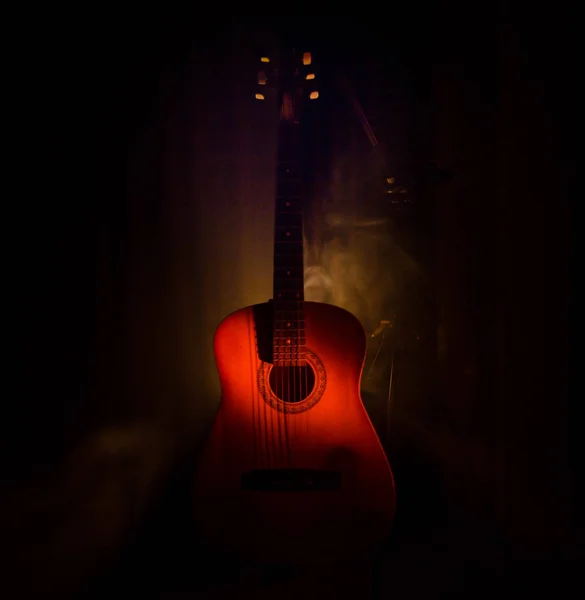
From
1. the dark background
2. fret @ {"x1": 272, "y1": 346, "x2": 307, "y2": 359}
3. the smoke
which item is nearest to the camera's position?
the dark background

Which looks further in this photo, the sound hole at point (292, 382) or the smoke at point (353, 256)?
the smoke at point (353, 256)

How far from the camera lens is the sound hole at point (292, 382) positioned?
1050mm

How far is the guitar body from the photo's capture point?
90 cm

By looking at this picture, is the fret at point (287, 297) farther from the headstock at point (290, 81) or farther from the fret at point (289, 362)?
the headstock at point (290, 81)

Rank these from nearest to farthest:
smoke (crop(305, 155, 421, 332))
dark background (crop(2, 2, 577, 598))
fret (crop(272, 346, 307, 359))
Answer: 1. dark background (crop(2, 2, 577, 598))
2. fret (crop(272, 346, 307, 359))
3. smoke (crop(305, 155, 421, 332))

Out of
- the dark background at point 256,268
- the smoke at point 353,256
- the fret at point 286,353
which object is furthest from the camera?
the smoke at point 353,256

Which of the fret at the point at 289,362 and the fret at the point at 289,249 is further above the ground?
the fret at the point at 289,249

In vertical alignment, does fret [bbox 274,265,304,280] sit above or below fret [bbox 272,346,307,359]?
above

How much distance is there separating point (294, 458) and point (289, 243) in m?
0.55

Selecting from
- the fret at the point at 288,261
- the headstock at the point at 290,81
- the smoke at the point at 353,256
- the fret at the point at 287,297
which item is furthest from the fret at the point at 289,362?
the headstock at the point at 290,81

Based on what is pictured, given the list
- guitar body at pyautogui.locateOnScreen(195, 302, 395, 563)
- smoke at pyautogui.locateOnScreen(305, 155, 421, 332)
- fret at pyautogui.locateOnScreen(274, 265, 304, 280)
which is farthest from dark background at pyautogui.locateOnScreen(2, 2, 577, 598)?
fret at pyautogui.locateOnScreen(274, 265, 304, 280)

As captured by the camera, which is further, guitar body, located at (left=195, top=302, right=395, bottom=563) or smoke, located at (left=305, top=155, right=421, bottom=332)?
smoke, located at (left=305, top=155, right=421, bottom=332)

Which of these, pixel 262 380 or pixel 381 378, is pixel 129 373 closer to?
pixel 262 380

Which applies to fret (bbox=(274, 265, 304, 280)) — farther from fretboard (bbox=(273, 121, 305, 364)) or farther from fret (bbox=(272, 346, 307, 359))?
fret (bbox=(272, 346, 307, 359))
